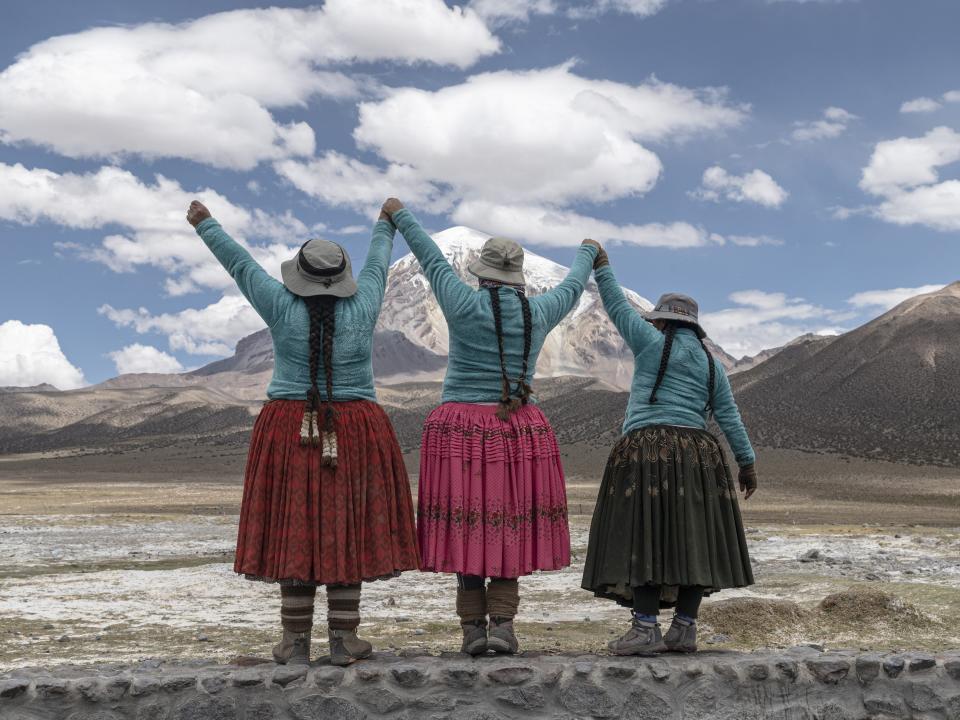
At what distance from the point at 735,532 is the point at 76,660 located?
5.34 m

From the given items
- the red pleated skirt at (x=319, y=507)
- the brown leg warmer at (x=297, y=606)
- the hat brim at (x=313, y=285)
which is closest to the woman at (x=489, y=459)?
the red pleated skirt at (x=319, y=507)

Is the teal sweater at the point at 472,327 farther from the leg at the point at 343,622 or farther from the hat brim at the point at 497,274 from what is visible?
the leg at the point at 343,622

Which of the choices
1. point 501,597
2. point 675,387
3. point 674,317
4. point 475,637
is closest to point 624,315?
point 674,317

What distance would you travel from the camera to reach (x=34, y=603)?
11414 mm

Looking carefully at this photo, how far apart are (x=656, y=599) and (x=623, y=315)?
5.11ft

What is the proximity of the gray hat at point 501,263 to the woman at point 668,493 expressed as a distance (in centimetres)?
68

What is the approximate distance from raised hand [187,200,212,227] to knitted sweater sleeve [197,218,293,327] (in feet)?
0.10

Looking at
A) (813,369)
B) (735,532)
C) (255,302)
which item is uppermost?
(813,369)

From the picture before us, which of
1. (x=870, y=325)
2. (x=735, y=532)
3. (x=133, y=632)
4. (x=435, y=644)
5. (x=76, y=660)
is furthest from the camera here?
(x=870, y=325)

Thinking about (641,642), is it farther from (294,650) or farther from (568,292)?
(568,292)

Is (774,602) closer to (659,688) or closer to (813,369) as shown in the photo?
(659,688)

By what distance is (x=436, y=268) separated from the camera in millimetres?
5371

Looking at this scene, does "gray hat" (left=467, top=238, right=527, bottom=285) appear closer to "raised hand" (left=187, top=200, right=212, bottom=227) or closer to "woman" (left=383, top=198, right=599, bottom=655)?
"woman" (left=383, top=198, right=599, bottom=655)

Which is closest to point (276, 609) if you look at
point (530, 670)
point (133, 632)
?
point (133, 632)
